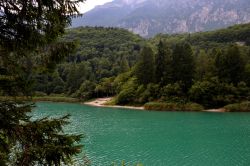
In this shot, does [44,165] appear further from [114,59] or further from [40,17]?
[114,59]

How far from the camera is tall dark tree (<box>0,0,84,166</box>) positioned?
6.75 metres

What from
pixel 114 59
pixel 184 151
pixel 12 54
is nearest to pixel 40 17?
pixel 12 54

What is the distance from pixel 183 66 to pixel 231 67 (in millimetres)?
12308

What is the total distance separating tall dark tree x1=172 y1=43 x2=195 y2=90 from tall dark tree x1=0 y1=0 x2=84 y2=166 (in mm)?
90548

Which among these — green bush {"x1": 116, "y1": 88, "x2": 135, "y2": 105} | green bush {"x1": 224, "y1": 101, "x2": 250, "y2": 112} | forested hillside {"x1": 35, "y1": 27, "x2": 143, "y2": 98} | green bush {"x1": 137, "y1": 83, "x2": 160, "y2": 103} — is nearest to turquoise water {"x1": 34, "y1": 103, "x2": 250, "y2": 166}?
green bush {"x1": 224, "y1": 101, "x2": 250, "y2": 112}

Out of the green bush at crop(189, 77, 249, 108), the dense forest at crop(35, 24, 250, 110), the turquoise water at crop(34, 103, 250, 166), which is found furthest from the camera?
the dense forest at crop(35, 24, 250, 110)

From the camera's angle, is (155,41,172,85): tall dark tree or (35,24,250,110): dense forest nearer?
(35,24,250,110): dense forest

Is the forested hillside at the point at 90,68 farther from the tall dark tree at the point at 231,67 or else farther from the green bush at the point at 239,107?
the green bush at the point at 239,107

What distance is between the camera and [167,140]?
47906 millimetres

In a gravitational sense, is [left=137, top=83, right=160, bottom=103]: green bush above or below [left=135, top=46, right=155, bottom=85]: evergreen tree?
below

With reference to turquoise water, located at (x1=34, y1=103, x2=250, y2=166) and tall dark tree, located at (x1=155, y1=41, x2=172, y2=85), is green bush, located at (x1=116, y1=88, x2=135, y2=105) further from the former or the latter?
turquoise water, located at (x1=34, y1=103, x2=250, y2=166)

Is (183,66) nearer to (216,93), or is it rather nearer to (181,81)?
(181,81)

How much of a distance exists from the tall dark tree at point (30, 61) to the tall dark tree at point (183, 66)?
3565 inches

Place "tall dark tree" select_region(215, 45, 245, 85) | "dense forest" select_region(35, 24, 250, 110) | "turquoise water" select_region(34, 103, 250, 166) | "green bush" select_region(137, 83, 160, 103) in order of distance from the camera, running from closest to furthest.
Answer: "turquoise water" select_region(34, 103, 250, 166), "dense forest" select_region(35, 24, 250, 110), "tall dark tree" select_region(215, 45, 245, 85), "green bush" select_region(137, 83, 160, 103)
